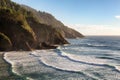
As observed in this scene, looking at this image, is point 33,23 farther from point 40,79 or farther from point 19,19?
point 40,79

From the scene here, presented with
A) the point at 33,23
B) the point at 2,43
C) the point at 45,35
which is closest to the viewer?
the point at 2,43

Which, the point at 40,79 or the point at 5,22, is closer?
the point at 40,79

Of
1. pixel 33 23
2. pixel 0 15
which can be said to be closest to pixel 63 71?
pixel 0 15

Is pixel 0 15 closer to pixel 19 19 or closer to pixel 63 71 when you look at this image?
pixel 19 19

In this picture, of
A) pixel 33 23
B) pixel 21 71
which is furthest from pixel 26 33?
pixel 21 71

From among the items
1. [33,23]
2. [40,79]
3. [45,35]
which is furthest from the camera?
[45,35]

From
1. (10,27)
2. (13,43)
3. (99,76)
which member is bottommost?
(99,76)

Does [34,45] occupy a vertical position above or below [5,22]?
below

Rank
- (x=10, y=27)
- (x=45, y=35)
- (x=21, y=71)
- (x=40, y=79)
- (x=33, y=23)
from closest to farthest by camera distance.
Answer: (x=40, y=79) < (x=21, y=71) < (x=10, y=27) < (x=33, y=23) < (x=45, y=35)

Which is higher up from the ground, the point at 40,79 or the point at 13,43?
the point at 13,43
